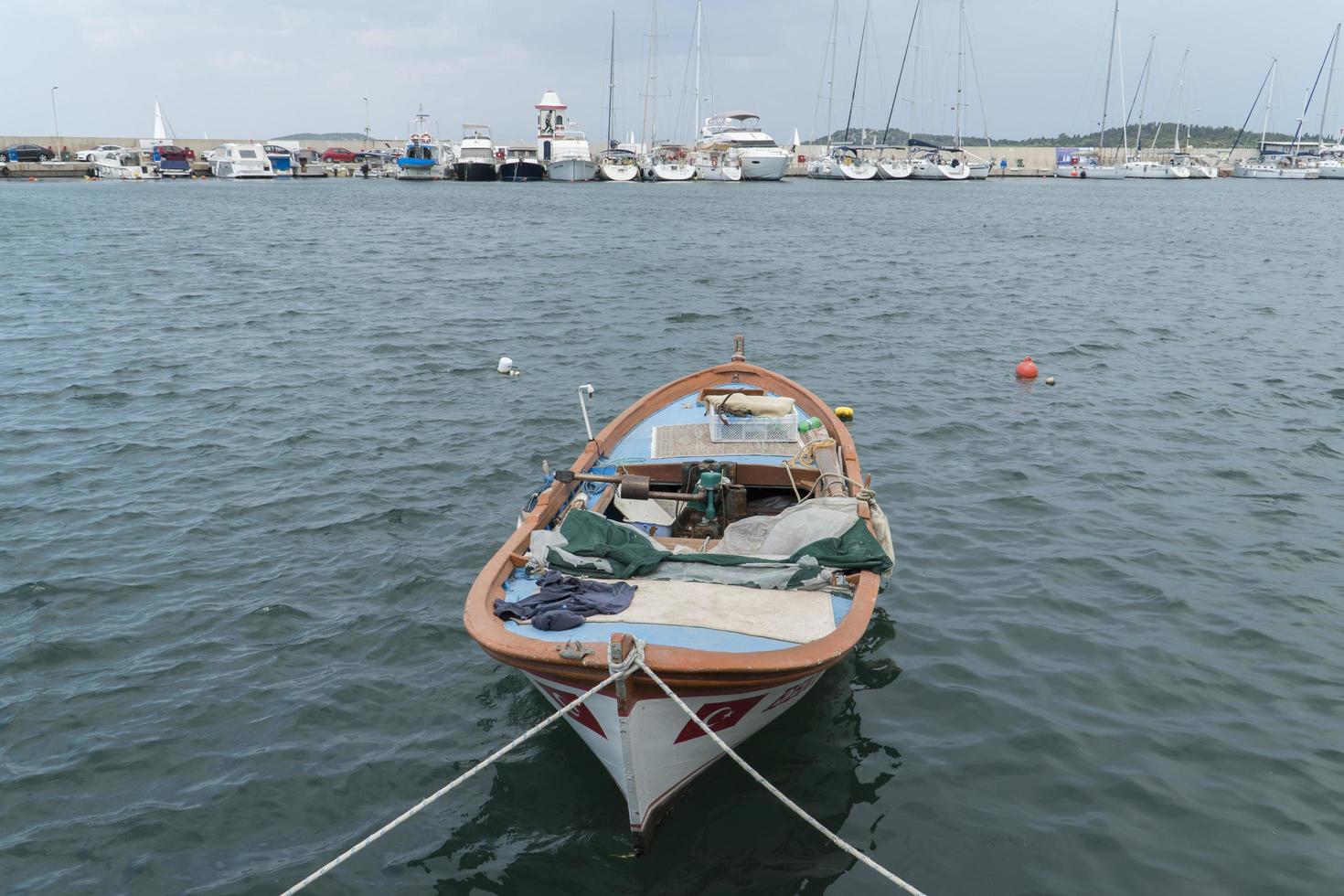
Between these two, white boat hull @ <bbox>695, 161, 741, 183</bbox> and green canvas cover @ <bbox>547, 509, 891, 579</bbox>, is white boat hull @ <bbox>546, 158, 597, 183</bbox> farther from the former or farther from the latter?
green canvas cover @ <bbox>547, 509, 891, 579</bbox>

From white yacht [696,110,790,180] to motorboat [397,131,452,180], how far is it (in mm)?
33422

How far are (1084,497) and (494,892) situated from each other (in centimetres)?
1044

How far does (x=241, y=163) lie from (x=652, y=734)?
12117 centimetres

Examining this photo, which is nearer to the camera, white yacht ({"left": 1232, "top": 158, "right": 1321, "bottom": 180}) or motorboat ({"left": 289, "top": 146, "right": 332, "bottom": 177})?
motorboat ({"left": 289, "top": 146, "right": 332, "bottom": 177})

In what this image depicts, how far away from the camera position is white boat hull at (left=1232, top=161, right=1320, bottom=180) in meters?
125

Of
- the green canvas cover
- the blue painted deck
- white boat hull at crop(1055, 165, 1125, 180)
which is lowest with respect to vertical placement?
the blue painted deck

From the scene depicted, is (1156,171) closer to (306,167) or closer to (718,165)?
(718,165)

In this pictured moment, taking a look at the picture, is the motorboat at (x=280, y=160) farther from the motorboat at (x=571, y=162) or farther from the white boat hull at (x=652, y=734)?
the white boat hull at (x=652, y=734)

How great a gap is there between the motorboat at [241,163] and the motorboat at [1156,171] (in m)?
116

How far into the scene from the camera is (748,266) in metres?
38.5

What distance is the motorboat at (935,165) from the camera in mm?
114312

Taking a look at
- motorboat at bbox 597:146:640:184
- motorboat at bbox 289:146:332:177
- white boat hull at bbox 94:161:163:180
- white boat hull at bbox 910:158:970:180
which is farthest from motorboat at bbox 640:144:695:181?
white boat hull at bbox 94:161:163:180

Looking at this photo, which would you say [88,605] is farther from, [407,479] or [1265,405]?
[1265,405]

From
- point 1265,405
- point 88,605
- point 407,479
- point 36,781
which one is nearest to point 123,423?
point 407,479
